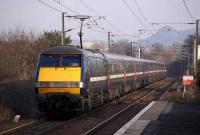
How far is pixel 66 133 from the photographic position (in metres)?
14.8

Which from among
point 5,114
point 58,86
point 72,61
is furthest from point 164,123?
point 5,114

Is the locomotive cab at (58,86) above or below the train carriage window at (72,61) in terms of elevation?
below

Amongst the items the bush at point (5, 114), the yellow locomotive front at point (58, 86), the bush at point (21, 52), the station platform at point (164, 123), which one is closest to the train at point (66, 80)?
the yellow locomotive front at point (58, 86)

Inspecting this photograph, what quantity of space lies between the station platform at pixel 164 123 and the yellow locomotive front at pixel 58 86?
108 inches

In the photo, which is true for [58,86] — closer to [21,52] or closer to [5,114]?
[5,114]

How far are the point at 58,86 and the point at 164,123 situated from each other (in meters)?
4.76

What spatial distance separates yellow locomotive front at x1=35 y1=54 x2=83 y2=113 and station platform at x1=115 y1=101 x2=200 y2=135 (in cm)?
276

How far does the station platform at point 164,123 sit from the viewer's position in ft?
46.8

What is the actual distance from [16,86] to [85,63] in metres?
7.89

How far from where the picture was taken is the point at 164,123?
16.4m

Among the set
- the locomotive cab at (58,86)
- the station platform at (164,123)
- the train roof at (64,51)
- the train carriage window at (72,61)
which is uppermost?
the train roof at (64,51)

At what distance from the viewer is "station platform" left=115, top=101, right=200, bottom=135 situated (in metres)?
14.3

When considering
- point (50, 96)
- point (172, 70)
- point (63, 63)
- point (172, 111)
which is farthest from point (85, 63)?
point (172, 70)

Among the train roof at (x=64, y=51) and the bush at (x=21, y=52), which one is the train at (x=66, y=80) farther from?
the bush at (x=21, y=52)
